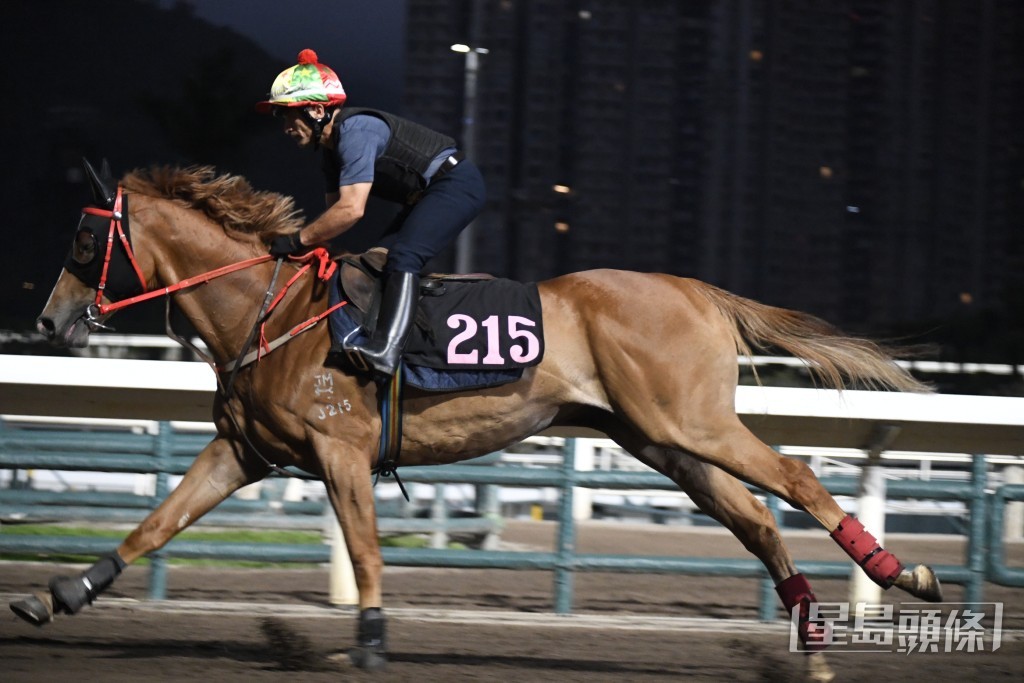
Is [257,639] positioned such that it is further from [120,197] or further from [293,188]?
[293,188]

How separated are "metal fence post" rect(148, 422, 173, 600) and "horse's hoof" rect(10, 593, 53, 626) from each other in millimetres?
1355

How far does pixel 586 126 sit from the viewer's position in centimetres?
1498

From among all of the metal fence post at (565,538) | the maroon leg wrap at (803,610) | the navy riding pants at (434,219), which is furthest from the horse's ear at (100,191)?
the maroon leg wrap at (803,610)

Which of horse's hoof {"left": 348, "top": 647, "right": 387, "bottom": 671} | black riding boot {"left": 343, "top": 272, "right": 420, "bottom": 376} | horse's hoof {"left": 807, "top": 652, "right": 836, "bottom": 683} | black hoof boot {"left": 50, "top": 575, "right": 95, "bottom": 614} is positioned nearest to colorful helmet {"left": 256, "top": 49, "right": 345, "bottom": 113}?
black riding boot {"left": 343, "top": 272, "right": 420, "bottom": 376}

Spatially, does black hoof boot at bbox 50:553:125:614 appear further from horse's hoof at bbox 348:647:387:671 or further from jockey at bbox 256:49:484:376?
jockey at bbox 256:49:484:376

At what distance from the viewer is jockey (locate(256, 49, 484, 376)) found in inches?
154

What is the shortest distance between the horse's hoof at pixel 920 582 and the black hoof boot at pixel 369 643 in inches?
71.2

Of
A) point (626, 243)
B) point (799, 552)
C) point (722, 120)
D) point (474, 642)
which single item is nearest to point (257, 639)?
point (474, 642)

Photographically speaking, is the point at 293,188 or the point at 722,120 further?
the point at 722,120

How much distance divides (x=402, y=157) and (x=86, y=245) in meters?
1.16

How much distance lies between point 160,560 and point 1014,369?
379 inches

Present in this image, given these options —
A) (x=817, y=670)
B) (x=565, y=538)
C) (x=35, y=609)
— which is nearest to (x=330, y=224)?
(x=35, y=609)

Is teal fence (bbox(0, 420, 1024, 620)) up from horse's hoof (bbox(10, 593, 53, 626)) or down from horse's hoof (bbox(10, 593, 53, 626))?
up

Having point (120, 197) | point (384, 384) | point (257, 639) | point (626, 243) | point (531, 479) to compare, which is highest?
point (626, 243)
